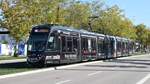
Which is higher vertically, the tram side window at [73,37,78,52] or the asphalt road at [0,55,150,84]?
the tram side window at [73,37,78,52]

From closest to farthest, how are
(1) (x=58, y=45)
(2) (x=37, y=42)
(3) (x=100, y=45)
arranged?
1. (2) (x=37, y=42)
2. (1) (x=58, y=45)
3. (3) (x=100, y=45)

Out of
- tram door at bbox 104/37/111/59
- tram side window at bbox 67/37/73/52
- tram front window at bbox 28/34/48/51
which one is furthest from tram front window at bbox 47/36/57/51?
tram door at bbox 104/37/111/59

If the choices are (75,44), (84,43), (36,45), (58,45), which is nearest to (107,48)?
(84,43)

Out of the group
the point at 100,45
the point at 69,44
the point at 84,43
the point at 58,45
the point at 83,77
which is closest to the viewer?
the point at 83,77

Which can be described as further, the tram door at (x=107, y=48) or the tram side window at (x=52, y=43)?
the tram door at (x=107, y=48)

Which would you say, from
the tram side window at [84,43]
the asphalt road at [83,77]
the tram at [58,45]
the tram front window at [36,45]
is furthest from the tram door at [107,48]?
the asphalt road at [83,77]

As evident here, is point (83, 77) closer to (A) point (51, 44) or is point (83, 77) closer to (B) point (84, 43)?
(A) point (51, 44)

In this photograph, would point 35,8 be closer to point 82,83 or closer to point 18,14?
point 18,14

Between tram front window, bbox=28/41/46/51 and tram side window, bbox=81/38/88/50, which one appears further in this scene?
tram side window, bbox=81/38/88/50

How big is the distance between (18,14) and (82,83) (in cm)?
4583

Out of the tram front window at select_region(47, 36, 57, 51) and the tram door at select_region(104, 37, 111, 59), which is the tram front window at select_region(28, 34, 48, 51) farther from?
the tram door at select_region(104, 37, 111, 59)

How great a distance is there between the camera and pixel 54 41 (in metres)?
36.4

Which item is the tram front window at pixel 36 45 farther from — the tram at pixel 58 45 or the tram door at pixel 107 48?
the tram door at pixel 107 48

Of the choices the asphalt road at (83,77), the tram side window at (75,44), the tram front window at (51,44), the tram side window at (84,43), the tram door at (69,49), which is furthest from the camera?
the tram side window at (84,43)
